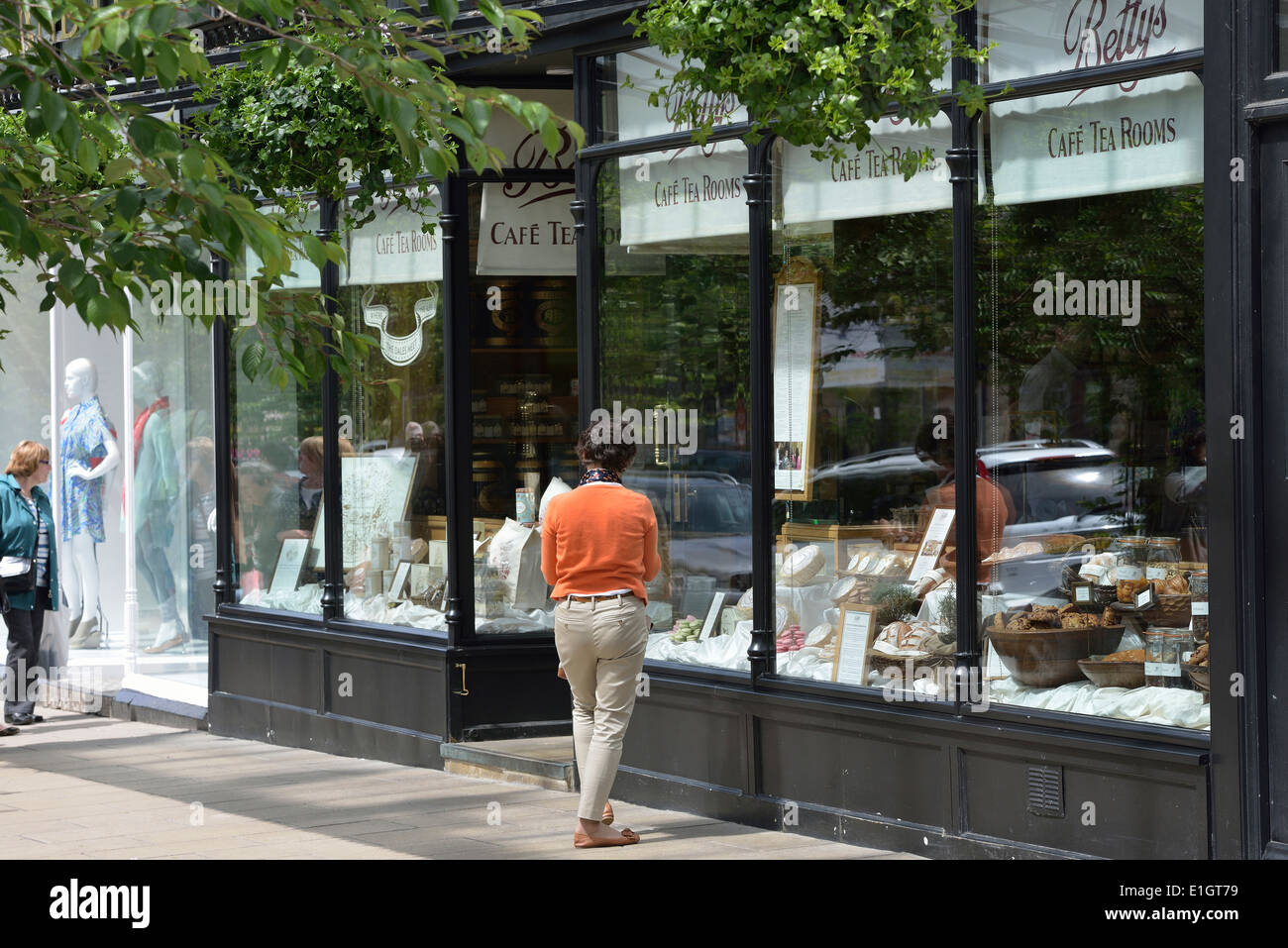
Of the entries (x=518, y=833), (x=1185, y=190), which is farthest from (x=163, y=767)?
(x=1185, y=190)

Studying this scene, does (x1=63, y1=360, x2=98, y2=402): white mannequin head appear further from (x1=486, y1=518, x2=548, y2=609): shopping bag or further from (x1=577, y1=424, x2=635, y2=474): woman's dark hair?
(x1=577, y1=424, x2=635, y2=474): woman's dark hair

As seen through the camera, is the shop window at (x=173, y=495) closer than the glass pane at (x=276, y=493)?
No

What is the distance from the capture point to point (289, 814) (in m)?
8.44

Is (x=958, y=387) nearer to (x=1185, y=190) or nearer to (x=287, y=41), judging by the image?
(x=1185, y=190)

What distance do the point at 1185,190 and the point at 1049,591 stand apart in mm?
1767

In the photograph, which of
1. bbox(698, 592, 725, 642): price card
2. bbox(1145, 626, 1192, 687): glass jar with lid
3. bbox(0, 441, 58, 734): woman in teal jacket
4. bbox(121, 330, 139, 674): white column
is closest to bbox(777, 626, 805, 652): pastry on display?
bbox(698, 592, 725, 642): price card

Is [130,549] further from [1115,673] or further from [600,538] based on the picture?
[1115,673]

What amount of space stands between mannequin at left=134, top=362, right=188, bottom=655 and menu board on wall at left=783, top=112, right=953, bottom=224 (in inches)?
245

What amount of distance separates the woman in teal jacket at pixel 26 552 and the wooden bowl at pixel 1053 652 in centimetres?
736

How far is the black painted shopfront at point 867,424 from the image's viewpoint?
239 inches

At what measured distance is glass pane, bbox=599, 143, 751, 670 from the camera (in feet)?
27.1

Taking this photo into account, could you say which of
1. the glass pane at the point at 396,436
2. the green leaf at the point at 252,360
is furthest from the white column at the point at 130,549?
the green leaf at the point at 252,360

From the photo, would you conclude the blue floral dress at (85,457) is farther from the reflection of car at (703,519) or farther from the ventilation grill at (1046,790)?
the ventilation grill at (1046,790)

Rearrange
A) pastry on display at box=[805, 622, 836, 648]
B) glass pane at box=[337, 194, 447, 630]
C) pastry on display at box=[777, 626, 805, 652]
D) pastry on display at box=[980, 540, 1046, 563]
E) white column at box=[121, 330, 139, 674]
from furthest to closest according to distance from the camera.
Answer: white column at box=[121, 330, 139, 674], glass pane at box=[337, 194, 447, 630], pastry on display at box=[777, 626, 805, 652], pastry on display at box=[805, 622, 836, 648], pastry on display at box=[980, 540, 1046, 563]
